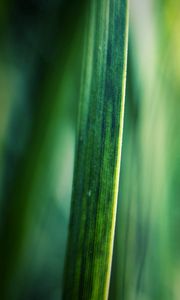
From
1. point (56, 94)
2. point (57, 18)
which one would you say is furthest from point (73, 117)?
point (57, 18)

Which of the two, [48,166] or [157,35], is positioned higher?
[157,35]

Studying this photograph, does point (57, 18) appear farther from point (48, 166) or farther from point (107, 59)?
point (48, 166)

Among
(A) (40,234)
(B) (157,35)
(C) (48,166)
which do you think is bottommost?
(A) (40,234)
